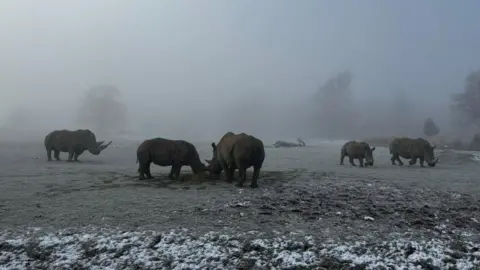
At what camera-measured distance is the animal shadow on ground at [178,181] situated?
48.3ft

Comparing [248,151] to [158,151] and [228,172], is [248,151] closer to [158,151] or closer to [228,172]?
[228,172]

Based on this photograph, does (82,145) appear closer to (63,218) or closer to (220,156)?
(220,156)

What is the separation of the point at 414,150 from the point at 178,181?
53.9 feet

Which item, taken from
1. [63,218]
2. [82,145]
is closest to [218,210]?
[63,218]

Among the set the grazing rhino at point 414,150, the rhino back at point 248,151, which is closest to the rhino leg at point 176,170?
the rhino back at point 248,151

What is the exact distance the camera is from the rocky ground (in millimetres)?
7680

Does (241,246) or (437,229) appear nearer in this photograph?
(241,246)

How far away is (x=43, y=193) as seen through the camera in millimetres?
13008

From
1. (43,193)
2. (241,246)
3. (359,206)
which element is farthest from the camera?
(43,193)

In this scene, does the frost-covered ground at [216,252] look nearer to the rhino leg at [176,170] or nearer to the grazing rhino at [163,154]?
the grazing rhino at [163,154]

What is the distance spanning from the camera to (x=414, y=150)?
25969mm

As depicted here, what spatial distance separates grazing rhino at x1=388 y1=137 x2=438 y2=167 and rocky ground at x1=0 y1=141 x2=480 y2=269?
39.3 ft

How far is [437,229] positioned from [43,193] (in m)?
11.1

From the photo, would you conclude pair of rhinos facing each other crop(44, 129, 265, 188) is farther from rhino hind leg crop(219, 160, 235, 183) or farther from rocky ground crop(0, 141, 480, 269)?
rocky ground crop(0, 141, 480, 269)
